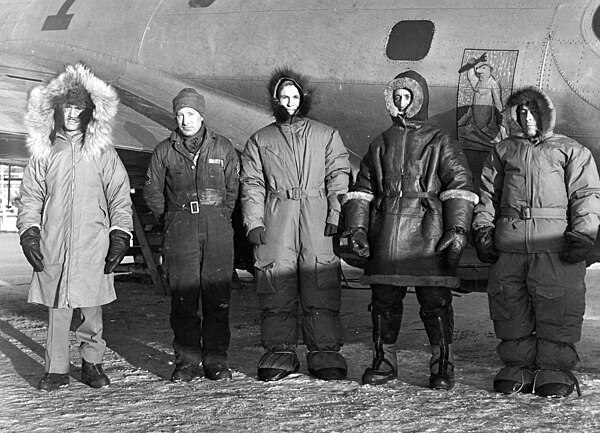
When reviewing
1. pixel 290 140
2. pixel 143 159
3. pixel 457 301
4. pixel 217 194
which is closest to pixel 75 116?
pixel 217 194

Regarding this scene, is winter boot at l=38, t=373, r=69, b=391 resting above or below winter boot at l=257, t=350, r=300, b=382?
below

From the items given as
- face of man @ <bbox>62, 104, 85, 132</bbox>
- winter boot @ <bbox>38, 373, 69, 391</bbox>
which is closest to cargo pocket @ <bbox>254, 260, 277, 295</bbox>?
winter boot @ <bbox>38, 373, 69, 391</bbox>

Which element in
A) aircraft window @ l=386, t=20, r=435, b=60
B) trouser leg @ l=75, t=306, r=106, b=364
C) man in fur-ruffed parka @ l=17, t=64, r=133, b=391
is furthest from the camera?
aircraft window @ l=386, t=20, r=435, b=60

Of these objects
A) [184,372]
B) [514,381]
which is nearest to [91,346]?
[184,372]

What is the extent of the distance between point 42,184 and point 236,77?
10.1 feet

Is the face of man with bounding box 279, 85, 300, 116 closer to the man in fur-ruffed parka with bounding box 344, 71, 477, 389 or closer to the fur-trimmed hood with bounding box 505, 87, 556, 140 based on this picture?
the man in fur-ruffed parka with bounding box 344, 71, 477, 389

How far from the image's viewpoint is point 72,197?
518 cm

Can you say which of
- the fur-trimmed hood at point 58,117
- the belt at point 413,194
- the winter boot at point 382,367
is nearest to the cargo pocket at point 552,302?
the belt at point 413,194

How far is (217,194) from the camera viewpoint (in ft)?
17.9

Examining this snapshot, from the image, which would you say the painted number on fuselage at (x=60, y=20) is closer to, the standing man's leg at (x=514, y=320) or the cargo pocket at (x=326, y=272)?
the cargo pocket at (x=326, y=272)

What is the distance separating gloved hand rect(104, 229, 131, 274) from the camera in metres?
5.22

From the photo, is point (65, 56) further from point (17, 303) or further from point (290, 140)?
point (290, 140)

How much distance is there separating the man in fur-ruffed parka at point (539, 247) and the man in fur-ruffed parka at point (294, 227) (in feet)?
3.23

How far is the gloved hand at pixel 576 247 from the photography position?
4.83 meters
